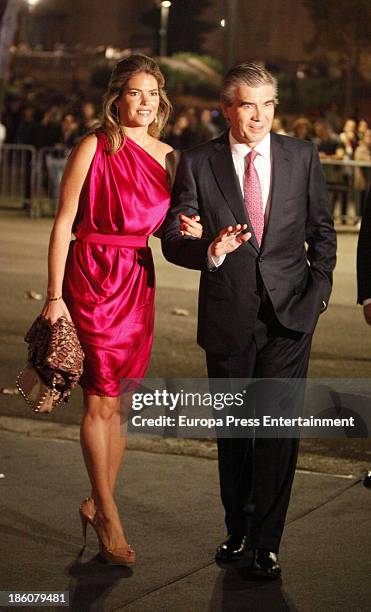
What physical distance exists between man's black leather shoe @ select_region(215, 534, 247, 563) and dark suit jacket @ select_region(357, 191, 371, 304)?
3.88ft

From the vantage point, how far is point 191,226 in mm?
5340

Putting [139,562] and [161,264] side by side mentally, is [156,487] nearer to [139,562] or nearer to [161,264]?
[139,562]

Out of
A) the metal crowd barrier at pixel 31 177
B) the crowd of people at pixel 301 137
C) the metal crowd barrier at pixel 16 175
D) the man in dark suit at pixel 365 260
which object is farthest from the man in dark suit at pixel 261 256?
the metal crowd barrier at pixel 16 175

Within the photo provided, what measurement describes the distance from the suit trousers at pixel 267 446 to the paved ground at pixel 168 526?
23 cm

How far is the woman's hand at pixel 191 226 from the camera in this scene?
5.34 metres

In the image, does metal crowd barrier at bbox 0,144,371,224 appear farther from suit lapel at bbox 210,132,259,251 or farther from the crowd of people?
suit lapel at bbox 210,132,259,251

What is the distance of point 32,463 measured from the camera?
7105 millimetres

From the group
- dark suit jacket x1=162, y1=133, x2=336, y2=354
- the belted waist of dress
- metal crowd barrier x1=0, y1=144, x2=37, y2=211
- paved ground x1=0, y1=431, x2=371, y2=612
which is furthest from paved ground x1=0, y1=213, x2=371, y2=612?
metal crowd barrier x1=0, y1=144, x2=37, y2=211

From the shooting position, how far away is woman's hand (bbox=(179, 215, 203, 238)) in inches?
210

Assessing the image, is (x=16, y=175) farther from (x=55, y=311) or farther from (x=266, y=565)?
(x=266, y=565)

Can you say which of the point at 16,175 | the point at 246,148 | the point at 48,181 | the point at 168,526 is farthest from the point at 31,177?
the point at 246,148

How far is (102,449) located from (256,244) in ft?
3.54

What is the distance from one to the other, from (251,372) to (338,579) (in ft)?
2.87

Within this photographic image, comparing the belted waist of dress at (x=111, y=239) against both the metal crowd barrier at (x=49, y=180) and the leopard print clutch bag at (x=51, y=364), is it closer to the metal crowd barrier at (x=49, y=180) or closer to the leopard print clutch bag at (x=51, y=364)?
the leopard print clutch bag at (x=51, y=364)
